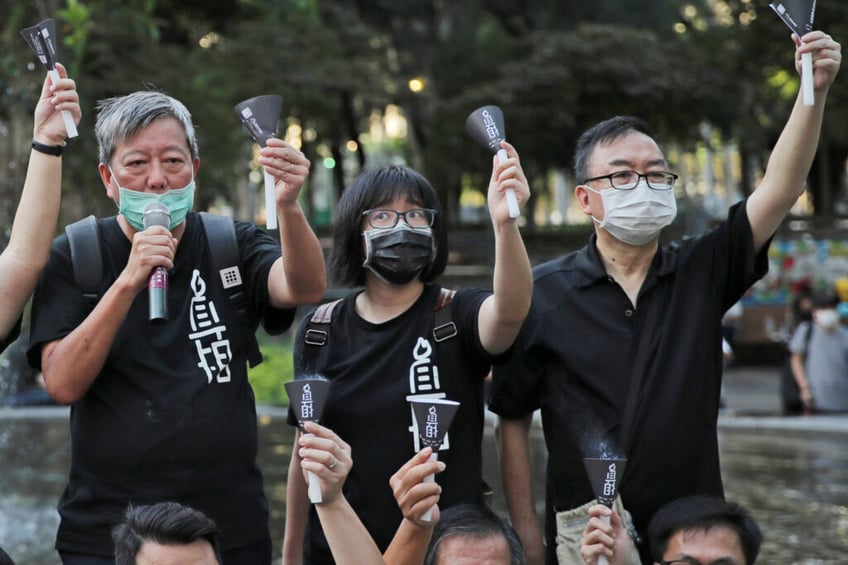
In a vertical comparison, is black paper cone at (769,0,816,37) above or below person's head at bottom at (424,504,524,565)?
above

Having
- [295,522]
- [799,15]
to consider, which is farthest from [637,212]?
[295,522]

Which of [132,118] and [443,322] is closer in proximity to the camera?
[132,118]

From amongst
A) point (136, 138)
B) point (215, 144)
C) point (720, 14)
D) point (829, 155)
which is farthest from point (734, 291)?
point (829, 155)

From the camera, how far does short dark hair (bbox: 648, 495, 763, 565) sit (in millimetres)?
3316

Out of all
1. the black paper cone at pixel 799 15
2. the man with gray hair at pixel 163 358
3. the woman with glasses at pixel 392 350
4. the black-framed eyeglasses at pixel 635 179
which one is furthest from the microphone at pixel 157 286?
the black paper cone at pixel 799 15

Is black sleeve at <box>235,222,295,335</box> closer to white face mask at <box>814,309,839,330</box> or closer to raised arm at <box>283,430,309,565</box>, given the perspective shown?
raised arm at <box>283,430,309,565</box>

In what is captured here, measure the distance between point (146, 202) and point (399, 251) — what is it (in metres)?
0.76

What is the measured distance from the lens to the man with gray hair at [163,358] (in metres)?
3.46

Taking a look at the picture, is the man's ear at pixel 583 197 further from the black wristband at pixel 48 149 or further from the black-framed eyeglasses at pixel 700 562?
the black wristband at pixel 48 149

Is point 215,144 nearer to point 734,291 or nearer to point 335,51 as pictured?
point 335,51

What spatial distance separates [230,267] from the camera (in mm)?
3668

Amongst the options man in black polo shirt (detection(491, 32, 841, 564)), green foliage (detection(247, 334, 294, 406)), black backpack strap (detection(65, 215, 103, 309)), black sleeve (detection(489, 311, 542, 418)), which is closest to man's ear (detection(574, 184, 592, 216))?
man in black polo shirt (detection(491, 32, 841, 564))

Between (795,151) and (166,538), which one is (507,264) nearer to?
(795,151)

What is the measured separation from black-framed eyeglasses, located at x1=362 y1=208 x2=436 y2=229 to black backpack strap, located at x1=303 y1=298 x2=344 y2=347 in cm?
32
